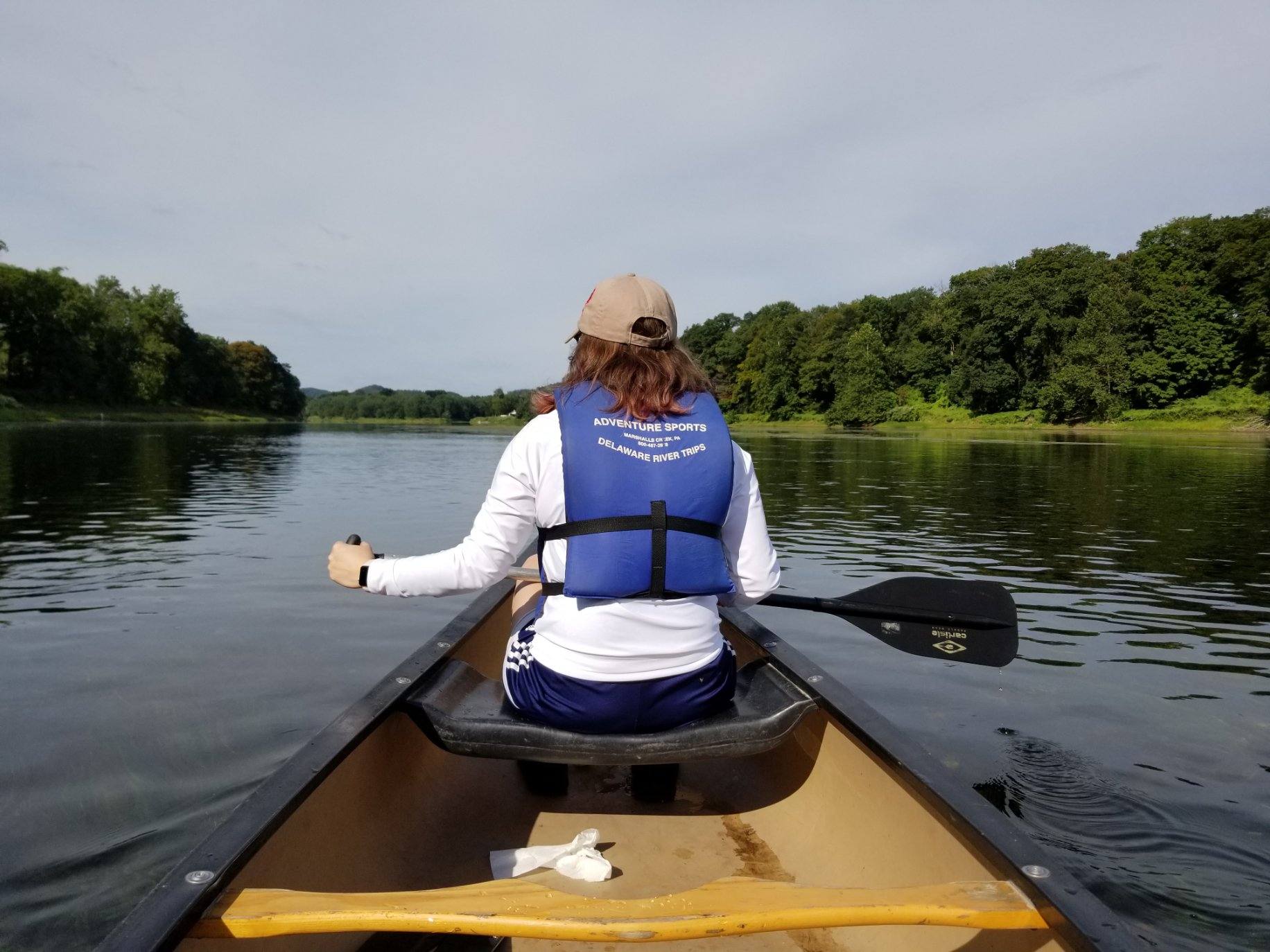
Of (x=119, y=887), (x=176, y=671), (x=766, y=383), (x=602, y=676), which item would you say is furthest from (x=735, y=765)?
(x=766, y=383)

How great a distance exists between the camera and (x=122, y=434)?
41.6m

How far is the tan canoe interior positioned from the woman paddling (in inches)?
22.3

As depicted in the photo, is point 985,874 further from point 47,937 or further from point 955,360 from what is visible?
point 955,360

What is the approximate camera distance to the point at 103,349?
67.4 metres

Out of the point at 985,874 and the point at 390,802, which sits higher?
the point at 985,874

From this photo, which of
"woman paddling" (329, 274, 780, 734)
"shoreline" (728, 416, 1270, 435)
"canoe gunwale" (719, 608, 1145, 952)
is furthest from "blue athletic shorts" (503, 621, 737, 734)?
"shoreline" (728, 416, 1270, 435)

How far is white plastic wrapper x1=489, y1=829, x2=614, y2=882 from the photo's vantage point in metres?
2.81

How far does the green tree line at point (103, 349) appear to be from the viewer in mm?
58969

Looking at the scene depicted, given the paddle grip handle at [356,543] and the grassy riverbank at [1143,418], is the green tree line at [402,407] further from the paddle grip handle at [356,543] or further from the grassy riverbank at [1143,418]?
the paddle grip handle at [356,543]

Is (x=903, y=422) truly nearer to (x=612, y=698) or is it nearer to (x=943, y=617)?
(x=943, y=617)

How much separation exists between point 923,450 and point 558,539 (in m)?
31.9

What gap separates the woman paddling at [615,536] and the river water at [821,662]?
5.92 feet

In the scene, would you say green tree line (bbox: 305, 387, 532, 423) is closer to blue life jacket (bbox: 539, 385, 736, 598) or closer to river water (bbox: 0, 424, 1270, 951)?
river water (bbox: 0, 424, 1270, 951)

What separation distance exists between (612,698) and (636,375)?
0.98 metres
